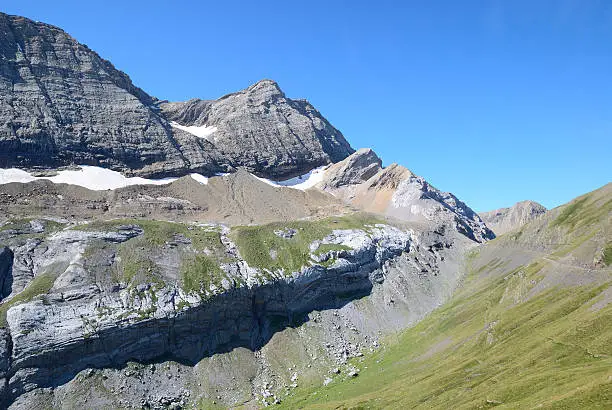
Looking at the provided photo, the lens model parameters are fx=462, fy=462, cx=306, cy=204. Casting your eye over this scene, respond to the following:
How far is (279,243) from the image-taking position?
465ft

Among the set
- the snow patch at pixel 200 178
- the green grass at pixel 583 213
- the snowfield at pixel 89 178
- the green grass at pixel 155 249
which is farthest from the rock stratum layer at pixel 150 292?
the snow patch at pixel 200 178

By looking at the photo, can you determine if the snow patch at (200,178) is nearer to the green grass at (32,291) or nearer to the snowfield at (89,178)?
the snowfield at (89,178)

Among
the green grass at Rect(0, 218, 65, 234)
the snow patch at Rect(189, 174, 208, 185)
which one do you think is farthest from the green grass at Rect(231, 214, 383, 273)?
the snow patch at Rect(189, 174, 208, 185)

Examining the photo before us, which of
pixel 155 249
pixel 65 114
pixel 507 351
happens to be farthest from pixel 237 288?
pixel 65 114

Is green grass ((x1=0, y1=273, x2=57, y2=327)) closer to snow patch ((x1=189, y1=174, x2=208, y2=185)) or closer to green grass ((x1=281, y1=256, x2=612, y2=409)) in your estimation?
green grass ((x1=281, y1=256, x2=612, y2=409))

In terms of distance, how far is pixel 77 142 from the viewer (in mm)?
176000

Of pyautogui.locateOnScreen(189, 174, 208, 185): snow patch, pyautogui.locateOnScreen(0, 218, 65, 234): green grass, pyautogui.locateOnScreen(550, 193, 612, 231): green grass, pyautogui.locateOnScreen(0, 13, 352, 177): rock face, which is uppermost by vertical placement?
pyautogui.locateOnScreen(0, 13, 352, 177): rock face

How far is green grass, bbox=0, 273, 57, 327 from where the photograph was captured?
92.7 m

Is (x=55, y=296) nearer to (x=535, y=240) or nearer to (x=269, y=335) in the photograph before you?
(x=269, y=335)

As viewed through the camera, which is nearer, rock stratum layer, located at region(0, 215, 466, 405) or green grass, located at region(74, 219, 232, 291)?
rock stratum layer, located at region(0, 215, 466, 405)

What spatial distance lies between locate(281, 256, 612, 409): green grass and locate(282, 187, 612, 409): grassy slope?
0.22 metres

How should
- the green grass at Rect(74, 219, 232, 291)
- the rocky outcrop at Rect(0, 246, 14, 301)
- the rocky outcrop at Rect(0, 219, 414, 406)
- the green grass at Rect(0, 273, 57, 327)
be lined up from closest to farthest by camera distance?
the rocky outcrop at Rect(0, 219, 414, 406) < the green grass at Rect(0, 273, 57, 327) < the rocky outcrop at Rect(0, 246, 14, 301) < the green grass at Rect(74, 219, 232, 291)

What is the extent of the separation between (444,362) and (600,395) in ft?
148

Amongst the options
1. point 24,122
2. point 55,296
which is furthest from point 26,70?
point 55,296
